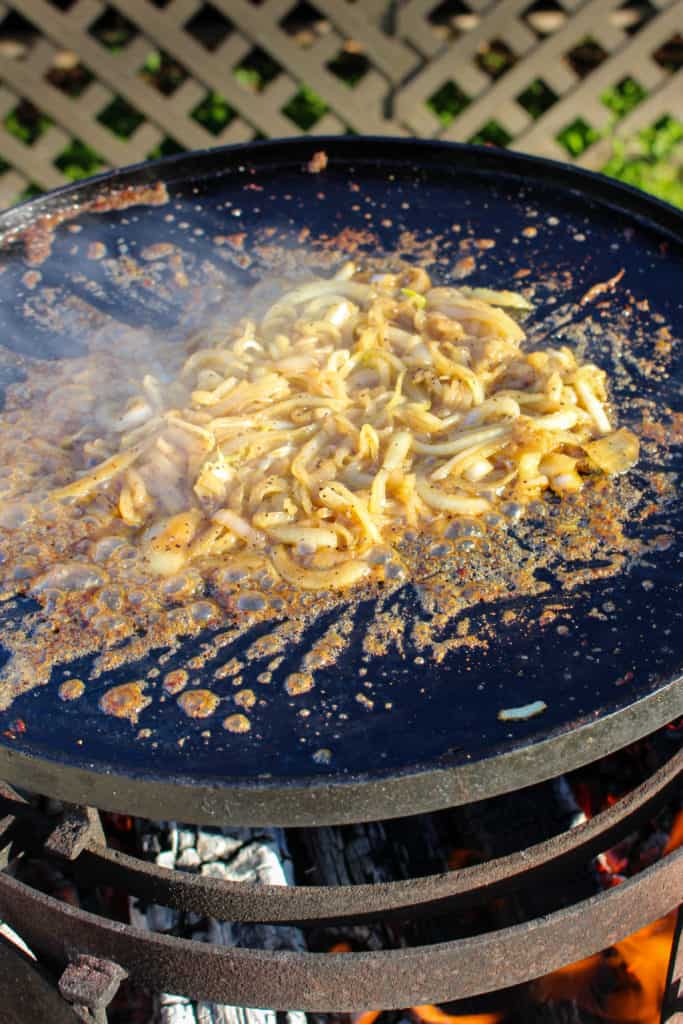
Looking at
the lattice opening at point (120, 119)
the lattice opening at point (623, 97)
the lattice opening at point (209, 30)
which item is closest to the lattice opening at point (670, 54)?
the lattice opening at point (623, 97)

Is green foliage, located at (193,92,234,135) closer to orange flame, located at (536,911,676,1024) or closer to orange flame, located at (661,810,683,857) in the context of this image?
orange flame, located at (661,810,683,857)

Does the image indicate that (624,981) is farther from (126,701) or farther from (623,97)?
(623,97)

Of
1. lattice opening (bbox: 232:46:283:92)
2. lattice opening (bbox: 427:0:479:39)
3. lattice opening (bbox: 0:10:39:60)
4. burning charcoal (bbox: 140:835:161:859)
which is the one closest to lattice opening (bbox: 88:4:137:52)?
lattice opening (bbox: 0:10:39:60)

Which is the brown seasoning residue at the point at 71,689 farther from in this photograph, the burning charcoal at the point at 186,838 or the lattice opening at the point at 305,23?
the lattice opening at the point at 305,23

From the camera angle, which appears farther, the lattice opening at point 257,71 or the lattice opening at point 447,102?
the lattice opening at point 257,71

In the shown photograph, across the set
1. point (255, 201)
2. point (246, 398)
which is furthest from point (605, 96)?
point (246, 398)

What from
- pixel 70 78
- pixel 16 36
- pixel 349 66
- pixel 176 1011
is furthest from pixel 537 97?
pixel 176 1011
